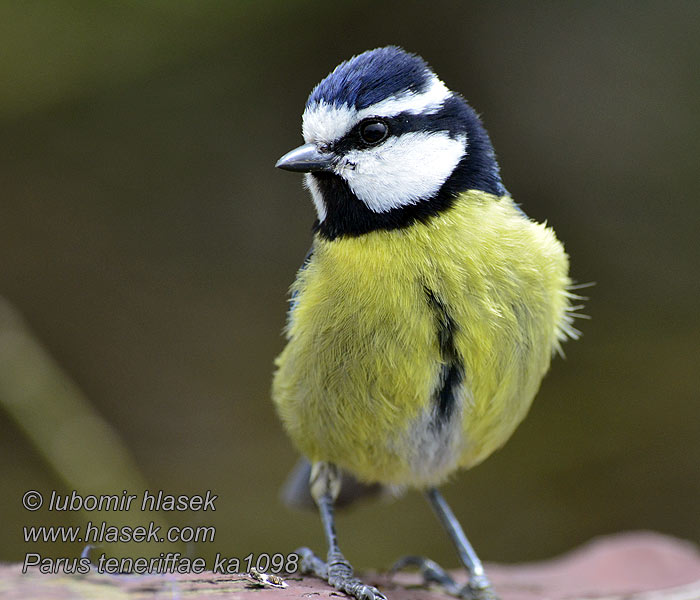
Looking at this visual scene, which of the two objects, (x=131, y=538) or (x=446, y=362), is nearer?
(x=446, y=362)

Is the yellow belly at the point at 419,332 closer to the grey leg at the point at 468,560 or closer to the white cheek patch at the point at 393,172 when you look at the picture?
the white cheek patch at the point at 393,172

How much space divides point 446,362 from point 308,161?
2.05ft

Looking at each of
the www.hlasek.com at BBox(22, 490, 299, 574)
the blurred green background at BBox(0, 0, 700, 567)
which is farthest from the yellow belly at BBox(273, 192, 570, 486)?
the blurred green background at BBox(0, 0, 700, 567)

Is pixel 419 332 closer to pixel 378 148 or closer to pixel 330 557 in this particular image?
pixel 378 148

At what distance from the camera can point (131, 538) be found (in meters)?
2.79

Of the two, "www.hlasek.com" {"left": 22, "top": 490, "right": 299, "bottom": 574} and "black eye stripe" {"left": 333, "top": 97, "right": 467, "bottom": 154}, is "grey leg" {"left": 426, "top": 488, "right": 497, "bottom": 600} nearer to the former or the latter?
"www.hlasek.com" {"left": 22, "top": 490, "right": 299, "bottom": 574}

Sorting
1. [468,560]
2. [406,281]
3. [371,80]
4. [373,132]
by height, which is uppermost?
[371,80]

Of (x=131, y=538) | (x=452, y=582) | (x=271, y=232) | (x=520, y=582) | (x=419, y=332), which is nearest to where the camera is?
(x=419, y=332)

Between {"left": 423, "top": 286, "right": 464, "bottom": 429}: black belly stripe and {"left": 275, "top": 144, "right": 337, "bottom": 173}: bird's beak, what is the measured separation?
412 millimetres

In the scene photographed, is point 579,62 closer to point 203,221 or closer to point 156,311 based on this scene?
point 203,221

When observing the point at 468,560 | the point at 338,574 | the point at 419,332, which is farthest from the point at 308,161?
the point at 468,560

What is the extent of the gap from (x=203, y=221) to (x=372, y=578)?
2435 millimetres

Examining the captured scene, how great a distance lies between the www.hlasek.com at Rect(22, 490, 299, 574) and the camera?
5.72 feet

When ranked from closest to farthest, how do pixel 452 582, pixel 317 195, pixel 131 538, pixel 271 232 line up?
pixel 317 195, pixel 452 582, pixel 131 538, pixel 271 232
